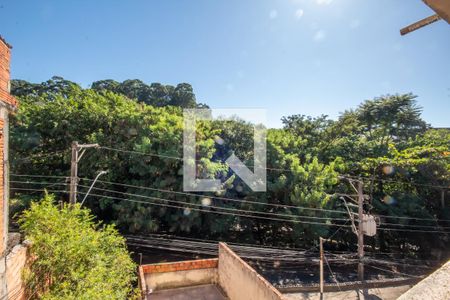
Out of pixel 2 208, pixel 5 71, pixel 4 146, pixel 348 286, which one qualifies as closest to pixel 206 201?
pixel 348 286

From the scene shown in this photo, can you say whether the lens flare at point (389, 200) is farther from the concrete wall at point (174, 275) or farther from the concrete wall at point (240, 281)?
the concrete wall at point (174, 275)

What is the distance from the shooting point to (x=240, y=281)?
7.10 meters

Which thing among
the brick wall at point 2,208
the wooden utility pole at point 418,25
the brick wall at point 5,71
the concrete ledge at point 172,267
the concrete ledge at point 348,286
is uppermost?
the brick wall at point 5,71

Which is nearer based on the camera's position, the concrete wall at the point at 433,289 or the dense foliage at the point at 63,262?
the concrete wall at the point at 433,289

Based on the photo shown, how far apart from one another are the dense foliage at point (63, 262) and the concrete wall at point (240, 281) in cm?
303

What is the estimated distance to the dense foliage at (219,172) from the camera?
10500 millimetres

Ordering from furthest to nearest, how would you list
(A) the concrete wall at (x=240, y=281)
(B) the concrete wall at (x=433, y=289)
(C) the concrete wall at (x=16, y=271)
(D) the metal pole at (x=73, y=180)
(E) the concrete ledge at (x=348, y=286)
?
(E) the concrete ledge at (x=348, y=286) < (D) the metal pole at (x=73, y=180) < (A) the concrete wall at (x=240, y=281) < (C) the concrete wall at (x=16, y=271) < (B) the concrete wall at (x=433, y=289)

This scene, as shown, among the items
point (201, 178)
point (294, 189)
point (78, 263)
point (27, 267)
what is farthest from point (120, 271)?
point (294, 189)

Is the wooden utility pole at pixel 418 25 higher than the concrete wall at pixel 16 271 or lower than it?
higher

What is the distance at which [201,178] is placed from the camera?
34.1 feet

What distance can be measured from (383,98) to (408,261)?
391 inches

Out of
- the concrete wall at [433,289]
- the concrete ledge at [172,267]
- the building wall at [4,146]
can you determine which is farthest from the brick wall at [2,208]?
the concrete wall at [433,289]

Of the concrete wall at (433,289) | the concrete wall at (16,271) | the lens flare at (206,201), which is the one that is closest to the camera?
the concrete wall at (433,289)

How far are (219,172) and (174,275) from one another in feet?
14.4
